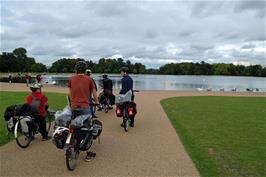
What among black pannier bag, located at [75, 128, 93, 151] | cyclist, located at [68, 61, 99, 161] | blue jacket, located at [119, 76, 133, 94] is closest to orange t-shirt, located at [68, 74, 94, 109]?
cyclist, located at [68, 61, 99, 161]

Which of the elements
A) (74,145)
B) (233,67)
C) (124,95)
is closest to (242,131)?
(124,95)

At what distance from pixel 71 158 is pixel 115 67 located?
10946 centimetres

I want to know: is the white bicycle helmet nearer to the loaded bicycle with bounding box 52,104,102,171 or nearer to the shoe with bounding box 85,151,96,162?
the loaded bicycle with bounding box 52,104,102,171

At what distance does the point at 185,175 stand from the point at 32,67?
118 meters

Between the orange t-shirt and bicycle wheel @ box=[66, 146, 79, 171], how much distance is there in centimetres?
86

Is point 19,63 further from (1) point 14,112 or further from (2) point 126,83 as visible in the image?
(1) point 14,112

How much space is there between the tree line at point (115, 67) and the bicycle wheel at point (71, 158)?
103m

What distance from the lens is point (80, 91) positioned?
6.09 metres

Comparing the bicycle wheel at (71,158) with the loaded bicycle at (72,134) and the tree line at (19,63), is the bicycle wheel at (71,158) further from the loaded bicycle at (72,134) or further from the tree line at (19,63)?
the tree line at (19,63)

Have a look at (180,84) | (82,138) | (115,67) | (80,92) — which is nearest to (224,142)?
(82,138)

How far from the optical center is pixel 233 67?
424ft

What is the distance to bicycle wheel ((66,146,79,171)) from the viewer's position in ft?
17.8

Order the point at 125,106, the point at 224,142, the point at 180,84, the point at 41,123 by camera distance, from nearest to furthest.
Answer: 1. the point at 41,123
2. the point at 224,142
3. the point at 125,106
4. the point at 180,84

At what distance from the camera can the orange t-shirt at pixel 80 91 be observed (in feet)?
20.0
